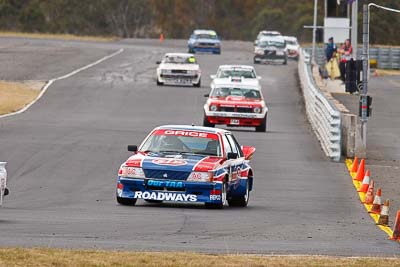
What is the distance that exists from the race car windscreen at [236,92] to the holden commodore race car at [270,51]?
31897mm

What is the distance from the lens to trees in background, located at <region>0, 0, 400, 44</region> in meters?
113

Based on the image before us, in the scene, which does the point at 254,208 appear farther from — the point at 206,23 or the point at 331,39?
the point at 206,23

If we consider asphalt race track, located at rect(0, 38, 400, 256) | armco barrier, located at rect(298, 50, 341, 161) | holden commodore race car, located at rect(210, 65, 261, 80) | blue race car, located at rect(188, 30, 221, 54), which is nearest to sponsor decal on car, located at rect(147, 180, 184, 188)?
asphalt race track, located at rect(0, 38, 400, 256)

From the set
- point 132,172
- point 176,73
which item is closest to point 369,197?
point 132,172

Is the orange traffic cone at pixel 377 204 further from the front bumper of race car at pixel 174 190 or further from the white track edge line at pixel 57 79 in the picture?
the white track edge line at pixel 57 79

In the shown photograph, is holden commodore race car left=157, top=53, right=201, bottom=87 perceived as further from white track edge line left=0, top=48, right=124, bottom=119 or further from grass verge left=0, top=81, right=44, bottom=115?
grass verge left=0, top=81, right=44, bottom=115

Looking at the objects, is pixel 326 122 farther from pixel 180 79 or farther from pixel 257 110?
pixel 180 79

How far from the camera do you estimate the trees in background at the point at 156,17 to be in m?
113

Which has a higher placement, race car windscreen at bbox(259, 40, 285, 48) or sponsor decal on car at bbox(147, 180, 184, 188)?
sponsor decal on car at bbox(147, 180, 184, 188)

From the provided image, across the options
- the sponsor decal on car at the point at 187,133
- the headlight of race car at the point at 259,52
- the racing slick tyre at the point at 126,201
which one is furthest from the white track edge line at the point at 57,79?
the racing slick tyre at the point at 126,201

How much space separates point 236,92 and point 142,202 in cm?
1857

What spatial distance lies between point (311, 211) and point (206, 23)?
101m

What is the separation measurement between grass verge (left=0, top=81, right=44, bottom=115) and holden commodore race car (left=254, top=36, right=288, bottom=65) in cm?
1993

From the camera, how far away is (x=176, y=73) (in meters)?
52.9
